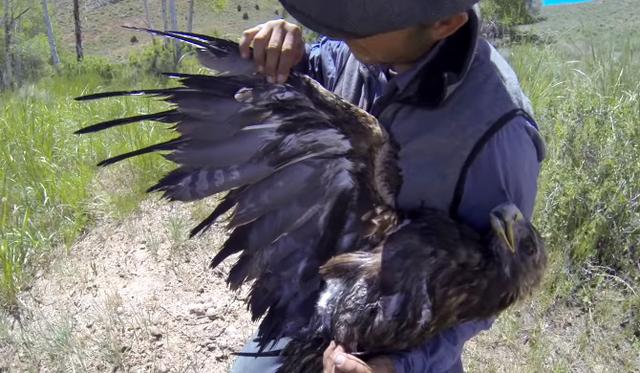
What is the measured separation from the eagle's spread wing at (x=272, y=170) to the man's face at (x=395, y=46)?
0.45ft

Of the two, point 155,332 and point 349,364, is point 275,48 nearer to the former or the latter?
point 349,364

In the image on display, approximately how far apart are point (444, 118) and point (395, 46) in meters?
0.21

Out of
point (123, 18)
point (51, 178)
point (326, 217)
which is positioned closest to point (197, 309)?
point (51, 178)

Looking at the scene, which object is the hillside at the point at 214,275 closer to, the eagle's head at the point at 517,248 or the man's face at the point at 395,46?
the eagle's head at the point at 517,248

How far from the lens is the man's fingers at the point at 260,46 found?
172 cm

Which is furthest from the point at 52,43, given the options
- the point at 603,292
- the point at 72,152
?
the point at 603,292

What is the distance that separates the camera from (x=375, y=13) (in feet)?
4.43

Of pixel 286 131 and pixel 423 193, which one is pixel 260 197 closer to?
pixel 286 131

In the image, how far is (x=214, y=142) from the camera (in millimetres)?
1708

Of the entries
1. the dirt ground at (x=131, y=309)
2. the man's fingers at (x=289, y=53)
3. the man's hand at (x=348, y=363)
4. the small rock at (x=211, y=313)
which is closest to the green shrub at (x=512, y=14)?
the dirt ground at (x=131, y=309)

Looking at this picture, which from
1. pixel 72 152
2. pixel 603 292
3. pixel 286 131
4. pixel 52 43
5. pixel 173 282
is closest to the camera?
pixel 286 131

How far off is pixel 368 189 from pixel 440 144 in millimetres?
238

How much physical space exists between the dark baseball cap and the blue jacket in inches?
7.3

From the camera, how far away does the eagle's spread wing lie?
5.34 feet
